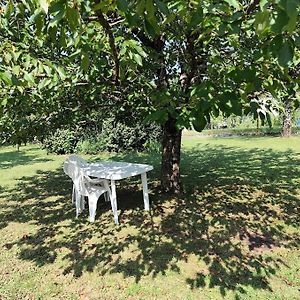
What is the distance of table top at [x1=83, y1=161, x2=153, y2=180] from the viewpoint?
541 centimetres

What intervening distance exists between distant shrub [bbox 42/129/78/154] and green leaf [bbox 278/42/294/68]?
15402 mm

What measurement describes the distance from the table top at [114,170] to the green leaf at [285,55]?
4.35 metres

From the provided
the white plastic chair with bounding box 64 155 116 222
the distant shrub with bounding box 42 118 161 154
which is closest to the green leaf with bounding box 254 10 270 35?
the white plastic chair with bounding box 64 155 116 222

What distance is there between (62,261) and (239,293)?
2195mm

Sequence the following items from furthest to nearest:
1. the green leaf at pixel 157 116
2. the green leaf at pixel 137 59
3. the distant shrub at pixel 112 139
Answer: the distant shrub at pixel 112 139, the green leaf at pixel 157 116, the green leaf at pixel 137 59

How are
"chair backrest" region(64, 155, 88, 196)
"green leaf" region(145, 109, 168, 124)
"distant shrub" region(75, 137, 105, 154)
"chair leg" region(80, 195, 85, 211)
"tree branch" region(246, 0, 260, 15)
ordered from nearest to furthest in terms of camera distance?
1. "tree branch" region(246, 0, 260, 15)
2. "green leaf" region(145, 109, 168, 124)
3. "chair backrest" region(64, 155, 88, 196)
4. "chair leg" region(80, 195, 85, 211)
5. "distant shrub" region(75, 137, 105, 154)

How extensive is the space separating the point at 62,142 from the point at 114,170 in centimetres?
1102

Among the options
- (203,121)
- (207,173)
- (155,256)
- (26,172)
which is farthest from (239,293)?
(26,172)

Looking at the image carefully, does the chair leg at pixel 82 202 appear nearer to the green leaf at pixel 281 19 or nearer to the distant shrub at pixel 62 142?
the green leaf at pixel 281 19

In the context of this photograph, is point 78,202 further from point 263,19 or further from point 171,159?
point 263,19

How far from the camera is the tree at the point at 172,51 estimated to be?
1284 millimetres

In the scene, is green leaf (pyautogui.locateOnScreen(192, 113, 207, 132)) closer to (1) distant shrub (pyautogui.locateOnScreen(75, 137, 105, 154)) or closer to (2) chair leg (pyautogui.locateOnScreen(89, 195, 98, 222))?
(2) chair leg (pyautogui.locateOnScreen(89, 195, 98, 222))

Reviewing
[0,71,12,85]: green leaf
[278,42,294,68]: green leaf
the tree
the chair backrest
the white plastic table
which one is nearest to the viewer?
[278,42,294,68]: green leaf

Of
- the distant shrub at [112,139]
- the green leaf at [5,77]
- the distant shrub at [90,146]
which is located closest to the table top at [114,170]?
the green leaf at [5,77]
